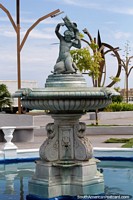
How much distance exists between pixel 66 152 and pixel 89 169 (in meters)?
0.51

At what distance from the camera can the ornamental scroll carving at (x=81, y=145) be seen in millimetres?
7723

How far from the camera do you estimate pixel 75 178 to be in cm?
776

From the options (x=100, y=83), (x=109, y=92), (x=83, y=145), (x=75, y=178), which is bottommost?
(x=75, y=178)

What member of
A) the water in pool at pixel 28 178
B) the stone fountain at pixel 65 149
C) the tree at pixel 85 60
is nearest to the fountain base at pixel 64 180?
the stone fountain at pixel 65 149

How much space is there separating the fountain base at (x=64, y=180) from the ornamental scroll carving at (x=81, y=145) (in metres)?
0.13

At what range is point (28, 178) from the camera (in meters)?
9.39

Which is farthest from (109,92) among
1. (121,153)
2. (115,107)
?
(115,107)

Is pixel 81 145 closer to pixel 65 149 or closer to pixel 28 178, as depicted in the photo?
pixel 65 149

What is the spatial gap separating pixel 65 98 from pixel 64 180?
62.3 inches

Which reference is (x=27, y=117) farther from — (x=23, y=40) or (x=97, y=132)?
(x=23, y=40)

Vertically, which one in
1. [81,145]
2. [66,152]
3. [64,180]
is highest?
[81,145]

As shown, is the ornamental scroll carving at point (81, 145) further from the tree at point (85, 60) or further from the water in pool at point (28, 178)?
the tree at point (85, 60)

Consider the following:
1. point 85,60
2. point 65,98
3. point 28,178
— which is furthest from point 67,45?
point 85,60

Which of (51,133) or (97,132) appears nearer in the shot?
(51,133)
